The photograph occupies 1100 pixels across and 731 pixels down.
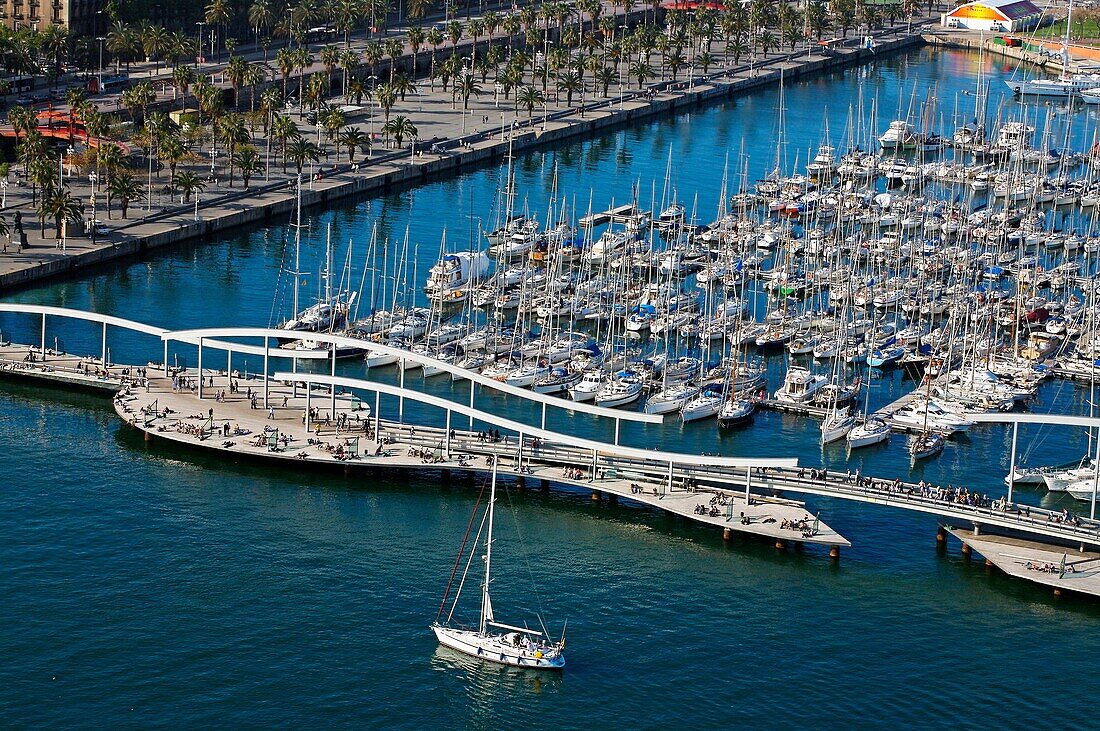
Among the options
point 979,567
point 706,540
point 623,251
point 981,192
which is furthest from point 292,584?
point 981,192

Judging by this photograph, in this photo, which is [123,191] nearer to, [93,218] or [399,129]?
[93,218]

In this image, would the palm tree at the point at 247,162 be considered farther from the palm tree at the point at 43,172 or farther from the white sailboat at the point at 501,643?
the white sailboat at the point at 501,643

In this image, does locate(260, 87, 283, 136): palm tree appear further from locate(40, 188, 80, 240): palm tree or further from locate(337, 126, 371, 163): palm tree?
locate(40, 188, 80, 240): palm tree

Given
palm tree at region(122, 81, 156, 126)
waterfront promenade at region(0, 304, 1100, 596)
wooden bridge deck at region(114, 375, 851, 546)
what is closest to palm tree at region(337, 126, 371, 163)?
palm tree at region(122, 81, 156, 126)

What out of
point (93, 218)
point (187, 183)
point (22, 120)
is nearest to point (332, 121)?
point (187, 183)

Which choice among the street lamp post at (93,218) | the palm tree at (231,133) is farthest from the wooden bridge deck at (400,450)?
the palm tree at (231,133)

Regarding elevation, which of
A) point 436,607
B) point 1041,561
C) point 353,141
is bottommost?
point 436,607
